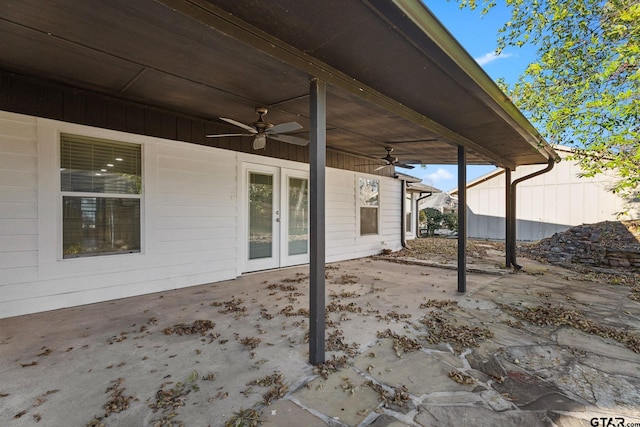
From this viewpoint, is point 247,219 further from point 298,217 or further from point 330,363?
point 330,363

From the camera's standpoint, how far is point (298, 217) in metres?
6.14

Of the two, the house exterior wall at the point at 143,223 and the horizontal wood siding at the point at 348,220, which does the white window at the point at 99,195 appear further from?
the horizontal wood siding at the point at 348,220

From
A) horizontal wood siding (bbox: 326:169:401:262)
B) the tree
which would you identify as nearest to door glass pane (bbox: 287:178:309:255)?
horizontal wood siding (bbox: 326:169:401:262)

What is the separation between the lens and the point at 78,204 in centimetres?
360

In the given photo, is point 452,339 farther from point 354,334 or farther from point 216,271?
point 216,271

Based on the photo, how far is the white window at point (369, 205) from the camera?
785cm

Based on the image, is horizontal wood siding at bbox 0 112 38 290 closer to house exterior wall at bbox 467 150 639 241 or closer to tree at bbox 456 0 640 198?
tree at bbox 456 0 640 198

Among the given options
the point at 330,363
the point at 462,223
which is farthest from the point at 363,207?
the point at 330,363

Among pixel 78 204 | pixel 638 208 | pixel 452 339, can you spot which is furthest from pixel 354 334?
pixel 638 208

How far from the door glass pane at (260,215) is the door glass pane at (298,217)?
1.63ft

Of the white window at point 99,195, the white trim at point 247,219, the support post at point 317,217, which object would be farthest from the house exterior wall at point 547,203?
the white window at point 99,195

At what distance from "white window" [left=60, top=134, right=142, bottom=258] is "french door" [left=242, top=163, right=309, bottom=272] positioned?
1746mm

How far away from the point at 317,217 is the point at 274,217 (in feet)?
11.5

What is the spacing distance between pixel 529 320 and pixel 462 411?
207 cm
